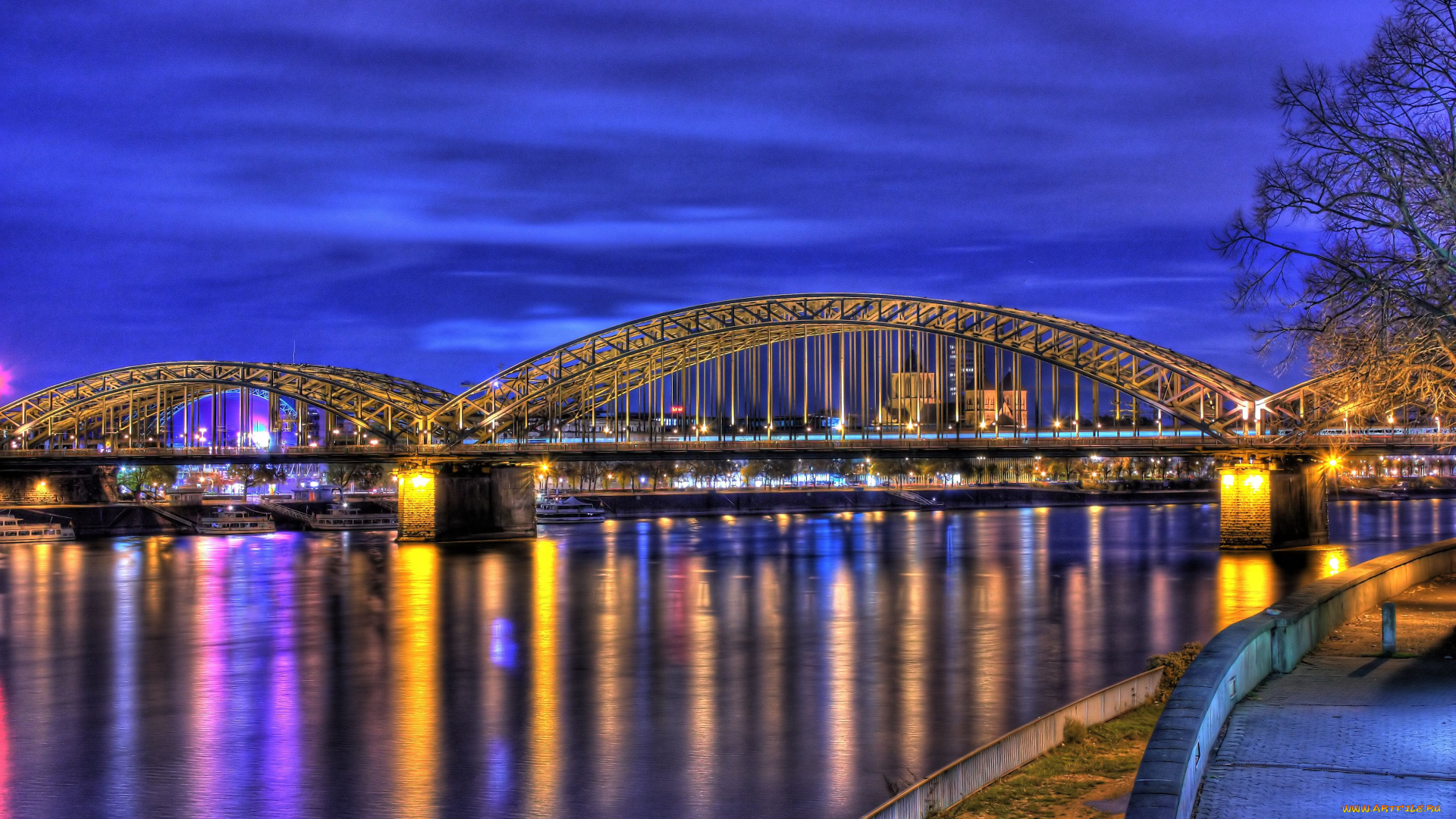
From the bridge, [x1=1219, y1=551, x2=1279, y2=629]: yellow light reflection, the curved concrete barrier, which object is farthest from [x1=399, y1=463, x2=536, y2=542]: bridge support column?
the curved concrete barrier

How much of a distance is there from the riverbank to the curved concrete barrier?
88844 millimetres

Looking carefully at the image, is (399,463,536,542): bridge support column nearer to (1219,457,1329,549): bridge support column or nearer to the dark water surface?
the dark water surface

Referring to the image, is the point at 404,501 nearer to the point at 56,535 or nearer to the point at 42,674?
the point at 56,535

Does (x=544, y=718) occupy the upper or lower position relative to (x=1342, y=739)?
lower

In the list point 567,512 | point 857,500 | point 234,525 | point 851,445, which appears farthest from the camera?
point 857,500

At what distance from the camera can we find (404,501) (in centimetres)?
7206

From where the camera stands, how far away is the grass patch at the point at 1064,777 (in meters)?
11.1

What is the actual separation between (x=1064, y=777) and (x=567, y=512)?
9101 centimetres

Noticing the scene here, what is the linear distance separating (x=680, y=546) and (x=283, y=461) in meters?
25.9

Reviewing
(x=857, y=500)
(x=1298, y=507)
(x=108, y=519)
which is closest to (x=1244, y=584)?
(x=1298, y=507)

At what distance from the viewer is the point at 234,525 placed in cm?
8912

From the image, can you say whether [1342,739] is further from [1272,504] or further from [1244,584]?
[1272,504]

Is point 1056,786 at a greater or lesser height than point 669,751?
greater

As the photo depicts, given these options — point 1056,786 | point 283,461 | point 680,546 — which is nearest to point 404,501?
point 283,461
